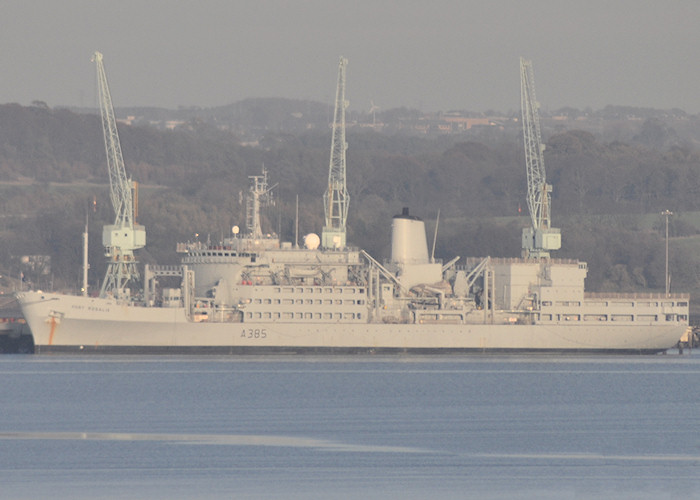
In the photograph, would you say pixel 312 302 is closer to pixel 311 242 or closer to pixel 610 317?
pixel 311 242

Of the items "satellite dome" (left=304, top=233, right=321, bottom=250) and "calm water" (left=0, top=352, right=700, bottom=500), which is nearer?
"calm water" (left=0, top=352, right=700, bottom=500)

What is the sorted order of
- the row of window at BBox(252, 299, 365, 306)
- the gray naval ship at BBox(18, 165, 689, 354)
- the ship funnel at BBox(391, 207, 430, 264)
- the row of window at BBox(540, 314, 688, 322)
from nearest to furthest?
the gray naval ship at BBox(18, 165, 689, 354)
the row of window at BBox(252, 299, 365, 306)
the row of window at BBox(540, 314, 688, 322)
the ship funnel at BBox(391, 207, 430, 264)

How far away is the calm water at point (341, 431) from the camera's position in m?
35.7

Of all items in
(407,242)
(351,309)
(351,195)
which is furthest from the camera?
(351,195)

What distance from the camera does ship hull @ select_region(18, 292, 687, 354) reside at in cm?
6856

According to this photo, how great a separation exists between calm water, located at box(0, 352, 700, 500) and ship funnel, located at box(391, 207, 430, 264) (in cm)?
855

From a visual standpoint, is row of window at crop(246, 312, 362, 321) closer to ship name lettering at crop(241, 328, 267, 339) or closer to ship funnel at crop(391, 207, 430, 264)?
ship name lettering at crop(241, 328, 267, 339)

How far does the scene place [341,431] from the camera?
145 feet

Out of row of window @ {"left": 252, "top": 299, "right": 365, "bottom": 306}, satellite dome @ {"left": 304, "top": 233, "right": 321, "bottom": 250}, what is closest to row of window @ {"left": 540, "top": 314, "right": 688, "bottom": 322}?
row of window @ {"left": 252, "top": 299, "right": 365, "bottom": 306}

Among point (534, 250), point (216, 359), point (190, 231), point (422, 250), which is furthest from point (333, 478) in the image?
point (190, 231)

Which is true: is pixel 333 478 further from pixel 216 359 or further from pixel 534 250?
pixel 534 250

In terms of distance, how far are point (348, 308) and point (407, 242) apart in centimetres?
583

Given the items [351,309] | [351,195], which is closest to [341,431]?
[351,309]

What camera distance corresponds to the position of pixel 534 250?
262 feet
